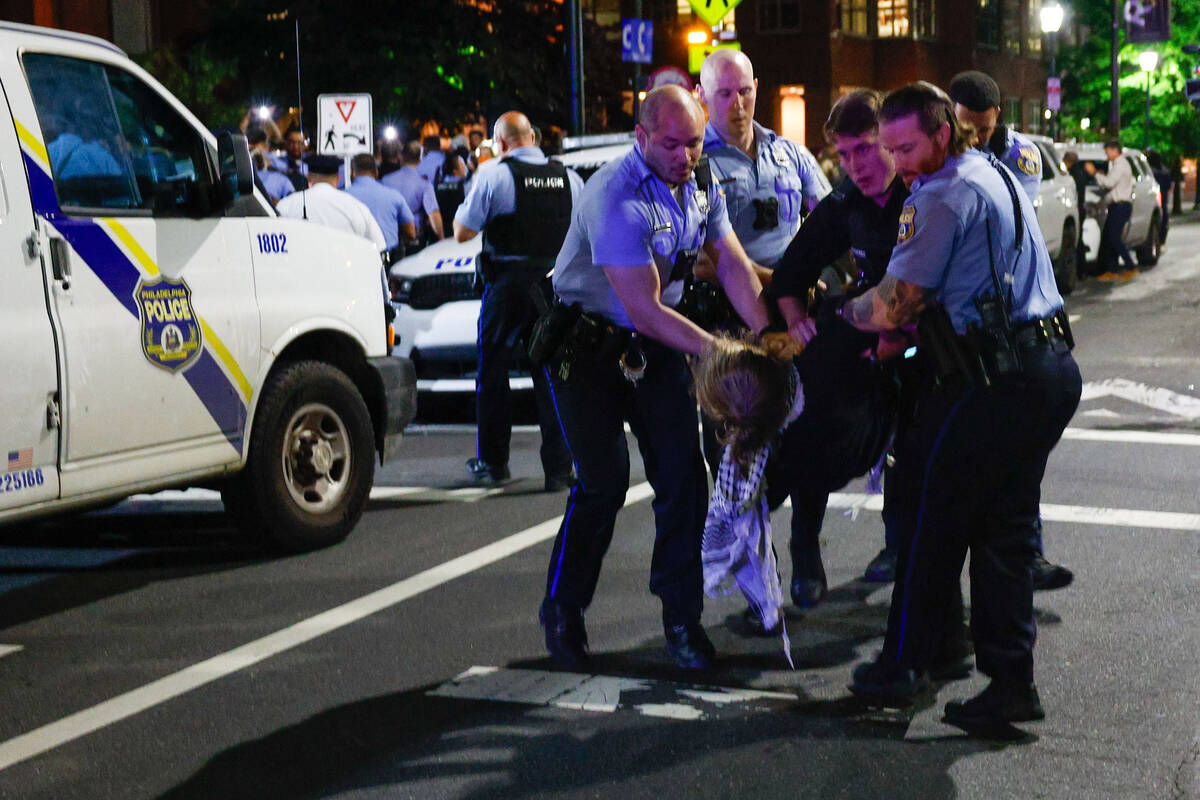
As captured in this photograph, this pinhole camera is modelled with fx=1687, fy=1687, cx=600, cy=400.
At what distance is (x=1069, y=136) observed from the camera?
45.8 metres

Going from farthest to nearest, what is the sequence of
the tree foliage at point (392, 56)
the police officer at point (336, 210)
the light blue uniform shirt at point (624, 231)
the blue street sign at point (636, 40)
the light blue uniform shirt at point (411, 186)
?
the tree foliage at point (392, 56) → the blue street sign at point (636, 40) → the light blue uniform shirt at point (411, 186) → the police officer at point (336, 210) → the light blue uniform shirt at point (624, 231)

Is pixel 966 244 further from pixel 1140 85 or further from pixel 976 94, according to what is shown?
pixel 1140 85

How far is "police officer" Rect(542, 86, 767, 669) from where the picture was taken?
5.09 m

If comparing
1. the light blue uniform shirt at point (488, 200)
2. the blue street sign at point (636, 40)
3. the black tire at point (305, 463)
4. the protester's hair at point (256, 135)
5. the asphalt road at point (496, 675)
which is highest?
the blue street sign at point (636, 40)

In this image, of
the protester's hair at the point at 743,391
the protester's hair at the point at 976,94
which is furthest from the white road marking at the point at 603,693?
the protester's hair at the point at 976,94

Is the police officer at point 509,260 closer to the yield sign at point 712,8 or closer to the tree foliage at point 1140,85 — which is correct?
the yield sign at point 712,8

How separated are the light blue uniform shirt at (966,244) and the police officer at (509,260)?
410cm

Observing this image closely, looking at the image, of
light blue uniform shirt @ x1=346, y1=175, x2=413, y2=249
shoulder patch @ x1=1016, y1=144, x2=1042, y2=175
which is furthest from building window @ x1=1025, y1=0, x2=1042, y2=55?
shoulder patch @ x1=1016, y1=144, x2=1042, y2=175

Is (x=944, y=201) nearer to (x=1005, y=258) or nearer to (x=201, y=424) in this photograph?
(x=1005, y=258)

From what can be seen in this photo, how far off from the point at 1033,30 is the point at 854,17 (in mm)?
14917

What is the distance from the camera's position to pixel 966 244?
4578mm

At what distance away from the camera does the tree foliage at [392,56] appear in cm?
2858

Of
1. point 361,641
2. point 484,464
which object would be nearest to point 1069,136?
point 484,464

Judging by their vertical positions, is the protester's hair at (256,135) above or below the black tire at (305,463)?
above
